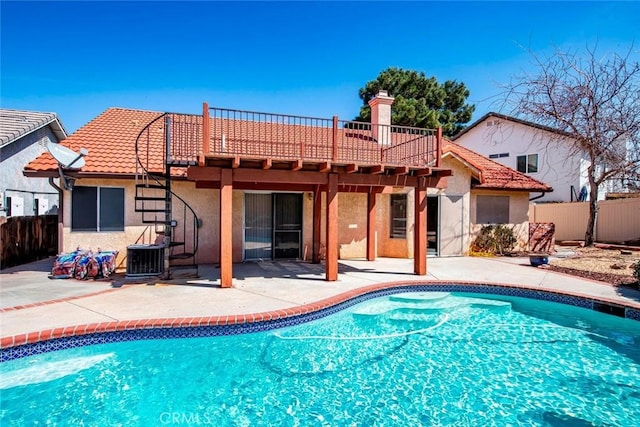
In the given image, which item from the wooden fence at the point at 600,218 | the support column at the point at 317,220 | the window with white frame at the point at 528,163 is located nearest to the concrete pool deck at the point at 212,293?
the support column at the point at 317,220

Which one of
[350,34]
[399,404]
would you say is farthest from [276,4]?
[399,404]

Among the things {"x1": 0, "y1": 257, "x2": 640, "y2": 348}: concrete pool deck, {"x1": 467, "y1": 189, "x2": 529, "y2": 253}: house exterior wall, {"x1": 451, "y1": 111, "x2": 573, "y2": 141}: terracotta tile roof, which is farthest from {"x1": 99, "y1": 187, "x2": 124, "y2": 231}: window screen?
{"x1": 451, "y1": 111, "x2": 573, "y2": 141}: terracotta tile roof

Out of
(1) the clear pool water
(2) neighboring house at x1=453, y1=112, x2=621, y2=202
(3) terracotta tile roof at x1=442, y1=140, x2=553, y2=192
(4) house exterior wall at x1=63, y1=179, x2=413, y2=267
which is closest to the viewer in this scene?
(1) the clear pool water

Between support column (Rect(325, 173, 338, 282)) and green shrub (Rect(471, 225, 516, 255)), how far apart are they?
815cm

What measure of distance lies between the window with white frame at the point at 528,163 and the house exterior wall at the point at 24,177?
81.4ft

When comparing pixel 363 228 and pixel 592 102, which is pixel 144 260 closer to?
pixel 363 228

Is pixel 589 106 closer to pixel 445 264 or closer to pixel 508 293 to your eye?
pixel 445 264

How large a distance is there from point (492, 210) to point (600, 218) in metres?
7.82

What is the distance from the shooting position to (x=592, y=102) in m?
15.4

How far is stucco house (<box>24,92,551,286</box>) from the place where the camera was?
28.8ft

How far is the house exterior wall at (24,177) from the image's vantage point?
13.6 meters

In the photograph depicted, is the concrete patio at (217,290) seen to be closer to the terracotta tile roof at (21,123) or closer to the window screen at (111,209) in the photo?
the window screen at (111,209)

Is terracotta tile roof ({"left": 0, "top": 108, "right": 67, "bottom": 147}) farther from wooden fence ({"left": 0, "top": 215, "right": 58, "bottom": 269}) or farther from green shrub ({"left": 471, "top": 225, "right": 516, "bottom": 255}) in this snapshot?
green shrub ({"left": 471, "top": 225, "right": 516, "bottom": 255})

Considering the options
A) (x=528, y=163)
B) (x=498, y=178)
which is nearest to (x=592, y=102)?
(x=498, y=178)
